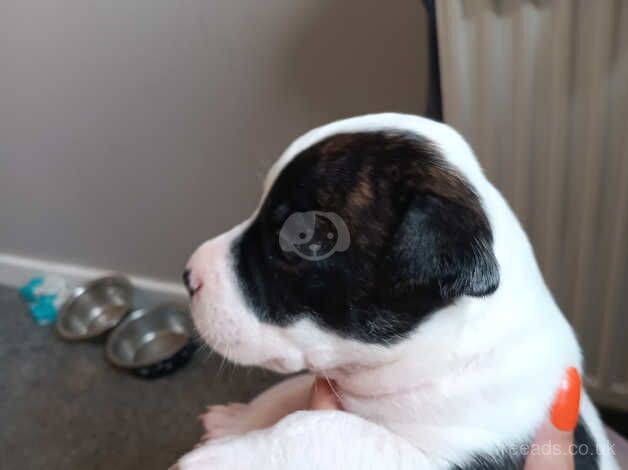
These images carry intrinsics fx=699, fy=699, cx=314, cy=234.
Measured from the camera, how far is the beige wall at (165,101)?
1.60 m

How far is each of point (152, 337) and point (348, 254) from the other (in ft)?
5.25

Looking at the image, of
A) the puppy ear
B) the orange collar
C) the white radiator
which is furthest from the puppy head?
the white radiator

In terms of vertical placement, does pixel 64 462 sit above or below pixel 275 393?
below

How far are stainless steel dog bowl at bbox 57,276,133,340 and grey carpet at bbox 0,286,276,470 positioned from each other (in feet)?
0.25

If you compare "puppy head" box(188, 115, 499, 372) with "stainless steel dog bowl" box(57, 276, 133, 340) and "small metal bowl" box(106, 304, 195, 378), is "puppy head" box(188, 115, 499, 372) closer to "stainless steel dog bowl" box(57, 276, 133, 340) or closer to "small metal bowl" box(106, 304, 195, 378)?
"small metal bowl" box(106, 304, 195, 378)

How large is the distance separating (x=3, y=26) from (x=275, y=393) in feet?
4.67

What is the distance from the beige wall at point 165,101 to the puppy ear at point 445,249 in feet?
2.69

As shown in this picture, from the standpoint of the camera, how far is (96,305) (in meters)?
2.44

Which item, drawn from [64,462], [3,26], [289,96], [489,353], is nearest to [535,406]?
[489,353]

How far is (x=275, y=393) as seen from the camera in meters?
1.31

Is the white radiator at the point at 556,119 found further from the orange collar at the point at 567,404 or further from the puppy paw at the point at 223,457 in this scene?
the puppy paw at the point at 223,457

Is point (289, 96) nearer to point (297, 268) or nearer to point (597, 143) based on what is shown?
point (597, 143)

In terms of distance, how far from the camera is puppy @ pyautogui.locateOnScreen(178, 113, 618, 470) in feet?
2.77

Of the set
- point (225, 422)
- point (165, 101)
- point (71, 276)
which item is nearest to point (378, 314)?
point (225, 422)
